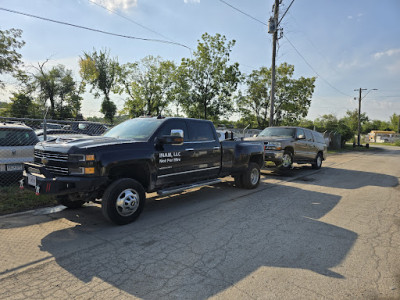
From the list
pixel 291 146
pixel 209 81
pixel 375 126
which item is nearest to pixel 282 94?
pixel 209 81

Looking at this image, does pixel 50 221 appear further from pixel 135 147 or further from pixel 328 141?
pixel 328 141

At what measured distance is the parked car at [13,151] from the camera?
634 centimetres

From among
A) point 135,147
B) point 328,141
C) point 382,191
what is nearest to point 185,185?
point 135,147

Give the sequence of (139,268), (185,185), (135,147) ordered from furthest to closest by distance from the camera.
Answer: (185,185)
(135,147)
(139,268)

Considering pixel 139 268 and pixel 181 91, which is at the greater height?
pixel 181 91

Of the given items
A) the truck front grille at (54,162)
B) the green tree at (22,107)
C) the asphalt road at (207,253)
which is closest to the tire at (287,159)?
the asphalt road at (207,253)

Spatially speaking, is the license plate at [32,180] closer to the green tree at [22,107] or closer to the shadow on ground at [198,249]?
the shadow on ground at [198,249]

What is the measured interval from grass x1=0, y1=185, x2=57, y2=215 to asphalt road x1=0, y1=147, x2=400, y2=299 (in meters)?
0.34

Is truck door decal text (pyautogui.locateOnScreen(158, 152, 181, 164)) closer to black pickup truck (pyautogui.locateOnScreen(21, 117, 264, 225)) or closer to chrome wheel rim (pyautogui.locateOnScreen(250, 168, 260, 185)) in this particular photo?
black pickup truck (pyautogui.locateOnScreen(21, 117, 264, 225))

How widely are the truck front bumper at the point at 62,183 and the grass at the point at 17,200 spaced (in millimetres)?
1505

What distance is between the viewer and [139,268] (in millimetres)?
3367

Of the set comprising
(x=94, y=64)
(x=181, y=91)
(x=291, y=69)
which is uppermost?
(x=94, y=64)

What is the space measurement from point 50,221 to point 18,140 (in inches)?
109

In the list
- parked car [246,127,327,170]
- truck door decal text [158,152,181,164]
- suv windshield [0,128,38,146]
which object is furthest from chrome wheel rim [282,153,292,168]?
suv windshield [0,128,38,146]
